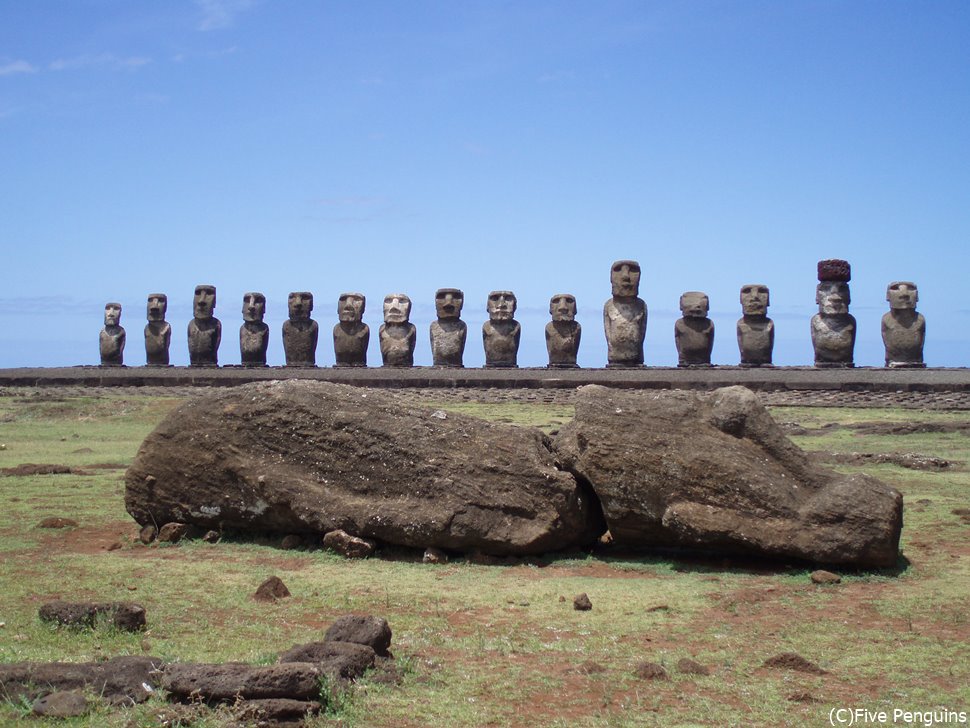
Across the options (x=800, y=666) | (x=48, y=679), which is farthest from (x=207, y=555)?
(x=800, y=666)

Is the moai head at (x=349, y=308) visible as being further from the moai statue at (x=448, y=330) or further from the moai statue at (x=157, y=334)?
the moai statue at (x=157, y=334)

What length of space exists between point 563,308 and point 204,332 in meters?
11.6

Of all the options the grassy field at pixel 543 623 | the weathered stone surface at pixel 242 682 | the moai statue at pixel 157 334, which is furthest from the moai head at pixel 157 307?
the weathered stone surface at pixel 242 682

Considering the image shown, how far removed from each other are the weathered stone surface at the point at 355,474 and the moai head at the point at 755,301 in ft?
73.1

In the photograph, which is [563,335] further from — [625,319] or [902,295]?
[902,295]

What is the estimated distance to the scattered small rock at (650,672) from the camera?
596 centimetres

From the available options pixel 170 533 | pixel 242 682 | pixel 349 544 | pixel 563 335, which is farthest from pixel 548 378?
pixel 242 682

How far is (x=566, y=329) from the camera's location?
31688 millimetres

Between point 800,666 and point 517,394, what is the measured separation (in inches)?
775

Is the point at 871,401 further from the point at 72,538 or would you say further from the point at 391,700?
the point at 391,700

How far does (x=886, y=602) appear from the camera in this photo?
7488 millimetres

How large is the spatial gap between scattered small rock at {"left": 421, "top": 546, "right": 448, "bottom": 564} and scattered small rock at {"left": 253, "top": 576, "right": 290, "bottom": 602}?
4.86ft

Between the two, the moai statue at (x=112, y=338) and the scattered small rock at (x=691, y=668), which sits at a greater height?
the moai statue at (x=112, y=338)

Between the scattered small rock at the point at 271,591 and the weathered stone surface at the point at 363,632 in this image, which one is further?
the scattered small rock at the point at 271,591
